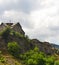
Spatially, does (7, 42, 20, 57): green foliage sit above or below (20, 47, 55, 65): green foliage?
above

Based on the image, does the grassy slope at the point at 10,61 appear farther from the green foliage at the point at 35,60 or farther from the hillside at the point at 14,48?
the green foliage at the point at 35,60

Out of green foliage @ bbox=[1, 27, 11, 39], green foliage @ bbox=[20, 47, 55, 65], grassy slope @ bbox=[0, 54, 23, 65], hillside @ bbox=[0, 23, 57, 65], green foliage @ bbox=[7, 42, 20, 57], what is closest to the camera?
grassy slope @ bbox=[0, 54, 23, 65]

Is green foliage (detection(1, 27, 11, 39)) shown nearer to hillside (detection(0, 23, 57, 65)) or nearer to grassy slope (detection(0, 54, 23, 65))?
hillside (detection(0, 23, 57, 65))

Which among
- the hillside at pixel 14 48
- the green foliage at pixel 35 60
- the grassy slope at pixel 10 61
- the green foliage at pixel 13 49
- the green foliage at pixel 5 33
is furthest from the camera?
the green foliage at pixel 5 33

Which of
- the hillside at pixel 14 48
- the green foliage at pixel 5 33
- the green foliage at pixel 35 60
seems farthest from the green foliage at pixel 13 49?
the green foliage at pixel 5 33

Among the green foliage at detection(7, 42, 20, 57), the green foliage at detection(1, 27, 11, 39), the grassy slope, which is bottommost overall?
the grassy slope

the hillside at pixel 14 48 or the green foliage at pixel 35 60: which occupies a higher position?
the hillside at pixel 14 48

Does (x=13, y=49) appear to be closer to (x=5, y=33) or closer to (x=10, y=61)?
(x=10, y=61)

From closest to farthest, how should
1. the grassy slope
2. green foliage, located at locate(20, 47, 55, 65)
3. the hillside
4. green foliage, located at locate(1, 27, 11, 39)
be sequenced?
the grassy slope
green foliage, located at locate(20, 47, 55, 65)
the hillside
green foliage, located at locate(1, 27, 11, 39)

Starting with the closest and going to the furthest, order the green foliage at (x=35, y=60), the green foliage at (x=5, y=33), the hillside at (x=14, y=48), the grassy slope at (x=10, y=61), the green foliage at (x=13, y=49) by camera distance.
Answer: the grassy slope at (x=10, y=61) < the green foliage at (x=35, y=60) < the hillside at (x=14, y=48) < the green foliage at (x=13, y=49) < the green foliage at (x=5, y=33)

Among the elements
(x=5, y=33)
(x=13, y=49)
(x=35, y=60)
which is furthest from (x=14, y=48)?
(x=5, y=33)

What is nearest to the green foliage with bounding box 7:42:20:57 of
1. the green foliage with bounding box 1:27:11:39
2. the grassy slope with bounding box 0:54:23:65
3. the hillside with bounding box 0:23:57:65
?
the hillside with bounding box 0:23:57:65

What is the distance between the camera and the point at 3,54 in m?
167

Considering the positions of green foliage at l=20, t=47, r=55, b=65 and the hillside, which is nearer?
green foliage at l=20, t=47, r=55, b=65
